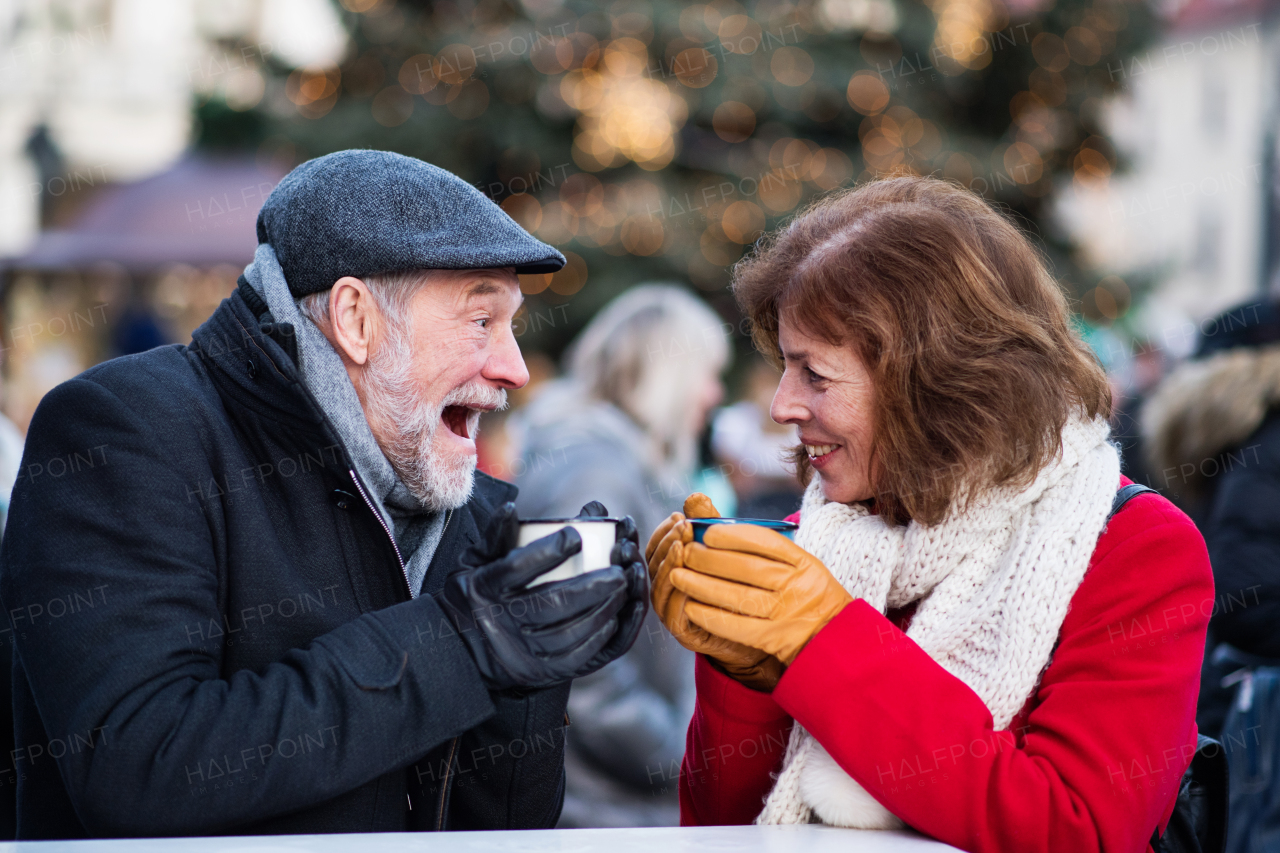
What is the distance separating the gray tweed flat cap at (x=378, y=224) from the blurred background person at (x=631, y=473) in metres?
1.76

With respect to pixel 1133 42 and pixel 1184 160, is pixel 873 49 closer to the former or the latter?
pixel 1133 42

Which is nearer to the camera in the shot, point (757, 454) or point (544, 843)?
point (544, 843)

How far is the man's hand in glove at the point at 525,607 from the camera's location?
1.57 m

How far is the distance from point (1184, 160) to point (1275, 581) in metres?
39.2

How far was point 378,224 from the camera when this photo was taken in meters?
1.87

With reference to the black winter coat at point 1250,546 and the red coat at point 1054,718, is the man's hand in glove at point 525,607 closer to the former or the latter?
the red coat at point 1054,718

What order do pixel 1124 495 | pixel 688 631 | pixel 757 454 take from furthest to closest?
1. pixel 757 454
2. pixel 1124 495
3. pixel 688 631

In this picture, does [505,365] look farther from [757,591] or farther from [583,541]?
[757,591]

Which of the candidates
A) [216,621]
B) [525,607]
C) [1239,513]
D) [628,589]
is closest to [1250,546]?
[1239,513]

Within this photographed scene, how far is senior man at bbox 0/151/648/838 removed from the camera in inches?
58.7

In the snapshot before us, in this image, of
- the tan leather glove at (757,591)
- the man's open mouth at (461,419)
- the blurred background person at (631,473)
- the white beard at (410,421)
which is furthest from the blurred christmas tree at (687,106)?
the tan leather glove at (757,591)

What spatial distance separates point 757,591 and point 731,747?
1.57 ft

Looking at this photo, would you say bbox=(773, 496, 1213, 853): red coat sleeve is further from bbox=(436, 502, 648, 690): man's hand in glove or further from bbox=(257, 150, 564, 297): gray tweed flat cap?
bbox=(257, 150, 564, 297): gray tweed flat cap

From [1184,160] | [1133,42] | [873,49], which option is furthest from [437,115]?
[1184,160]
